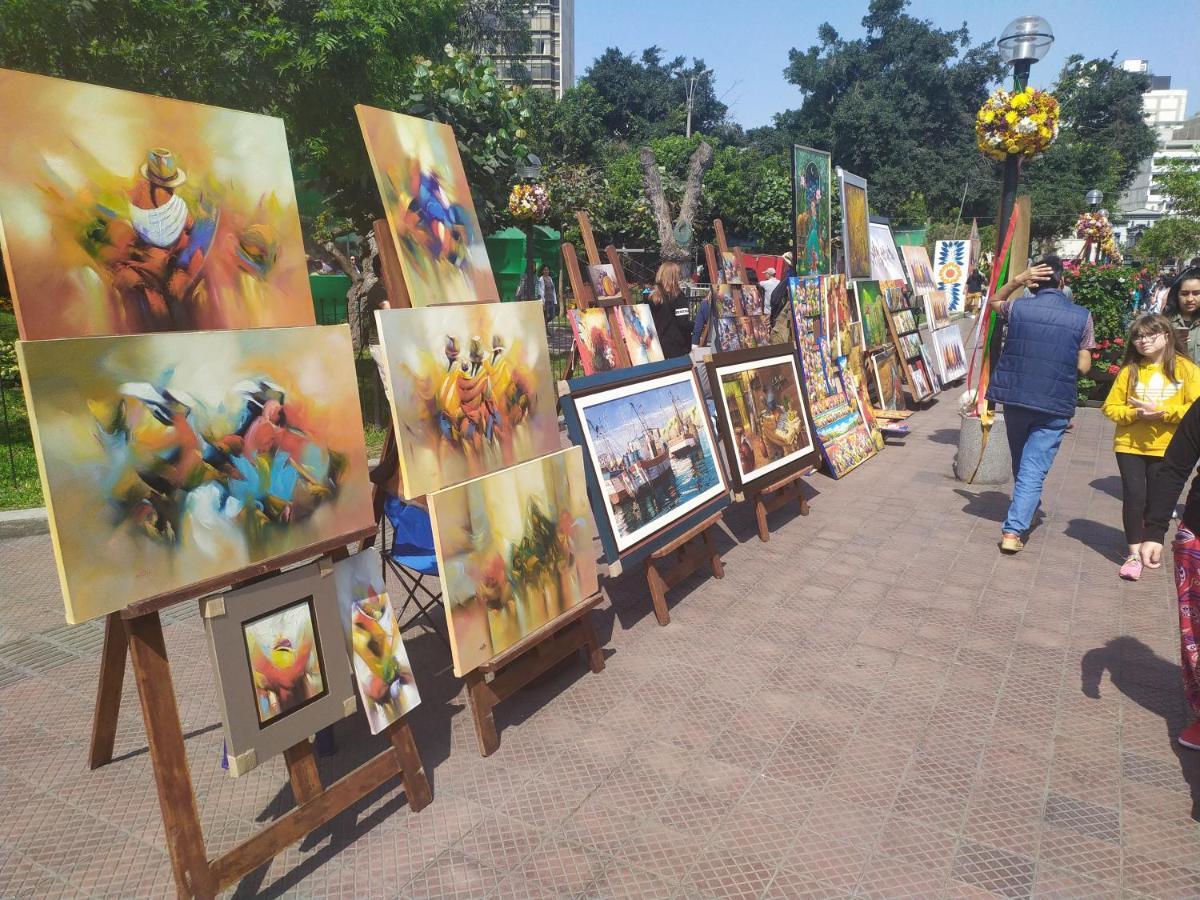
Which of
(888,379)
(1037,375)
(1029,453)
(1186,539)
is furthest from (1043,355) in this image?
(888,379)

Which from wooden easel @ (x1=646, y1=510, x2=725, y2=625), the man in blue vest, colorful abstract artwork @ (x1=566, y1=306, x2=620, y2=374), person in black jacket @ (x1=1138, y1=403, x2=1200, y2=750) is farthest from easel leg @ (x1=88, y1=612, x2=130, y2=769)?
the man in blue vest

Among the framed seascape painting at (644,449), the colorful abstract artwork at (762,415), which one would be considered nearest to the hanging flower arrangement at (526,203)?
the colorful abstract artwork at (762,415)

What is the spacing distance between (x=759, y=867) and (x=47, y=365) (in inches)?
100

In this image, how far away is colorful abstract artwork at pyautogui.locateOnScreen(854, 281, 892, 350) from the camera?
9.31 meters

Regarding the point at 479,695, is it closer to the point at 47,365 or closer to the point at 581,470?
the point at 581,470

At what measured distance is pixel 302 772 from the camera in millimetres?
2545

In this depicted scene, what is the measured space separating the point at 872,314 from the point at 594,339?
522cm

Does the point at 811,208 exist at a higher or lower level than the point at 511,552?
higher

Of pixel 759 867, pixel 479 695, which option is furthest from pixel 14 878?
pixel 759 867

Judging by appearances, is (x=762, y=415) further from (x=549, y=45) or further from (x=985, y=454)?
(x=549, y=45)

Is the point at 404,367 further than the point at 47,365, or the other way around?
the point at 404,367

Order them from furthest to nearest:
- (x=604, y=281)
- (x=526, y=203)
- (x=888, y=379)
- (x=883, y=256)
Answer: (x=526, y=203), (x=883, y=256), (x=888, y=379), (x=604, y=281)

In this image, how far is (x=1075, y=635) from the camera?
4234 millimetres

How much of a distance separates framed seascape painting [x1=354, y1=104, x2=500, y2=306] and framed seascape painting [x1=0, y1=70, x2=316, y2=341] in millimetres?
542
